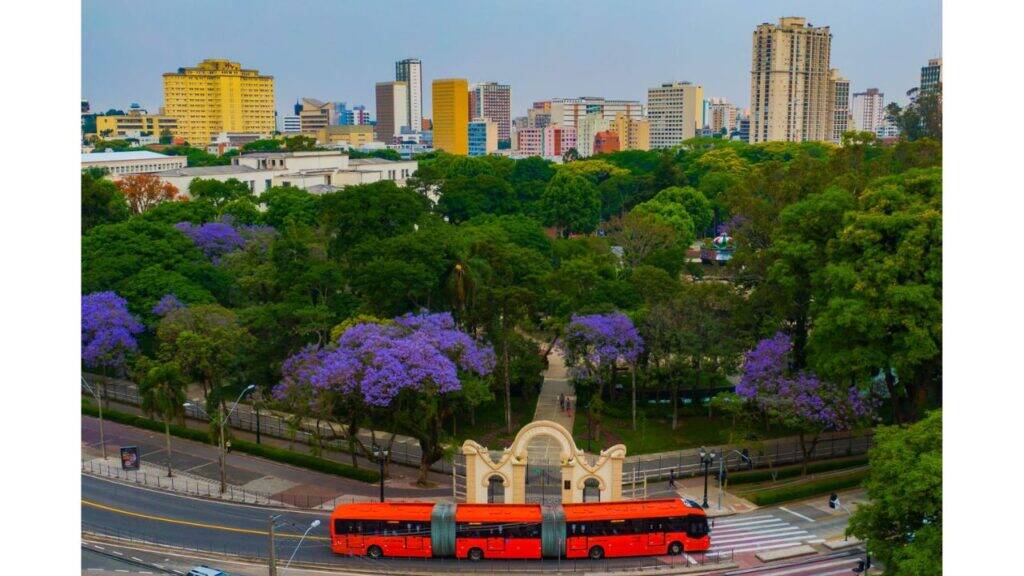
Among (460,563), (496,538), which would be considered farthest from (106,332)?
(496,538)

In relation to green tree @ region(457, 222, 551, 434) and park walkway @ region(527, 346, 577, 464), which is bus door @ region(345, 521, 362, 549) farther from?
green tree @ region(457, 222, 551, 434)

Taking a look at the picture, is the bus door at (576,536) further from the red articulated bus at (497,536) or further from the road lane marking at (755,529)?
the road lane marking at (755,529)

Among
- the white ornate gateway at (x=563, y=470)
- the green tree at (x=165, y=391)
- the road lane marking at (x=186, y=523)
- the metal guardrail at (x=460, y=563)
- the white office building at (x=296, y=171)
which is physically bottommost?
the metal guardrail at (x=460, y=563)

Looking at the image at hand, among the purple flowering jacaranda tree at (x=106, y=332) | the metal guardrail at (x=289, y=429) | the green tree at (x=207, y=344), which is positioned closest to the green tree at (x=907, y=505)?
the metal guardrail at (x=289, y=429)

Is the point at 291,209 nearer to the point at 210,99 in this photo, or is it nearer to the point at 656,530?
the point at 656,530
